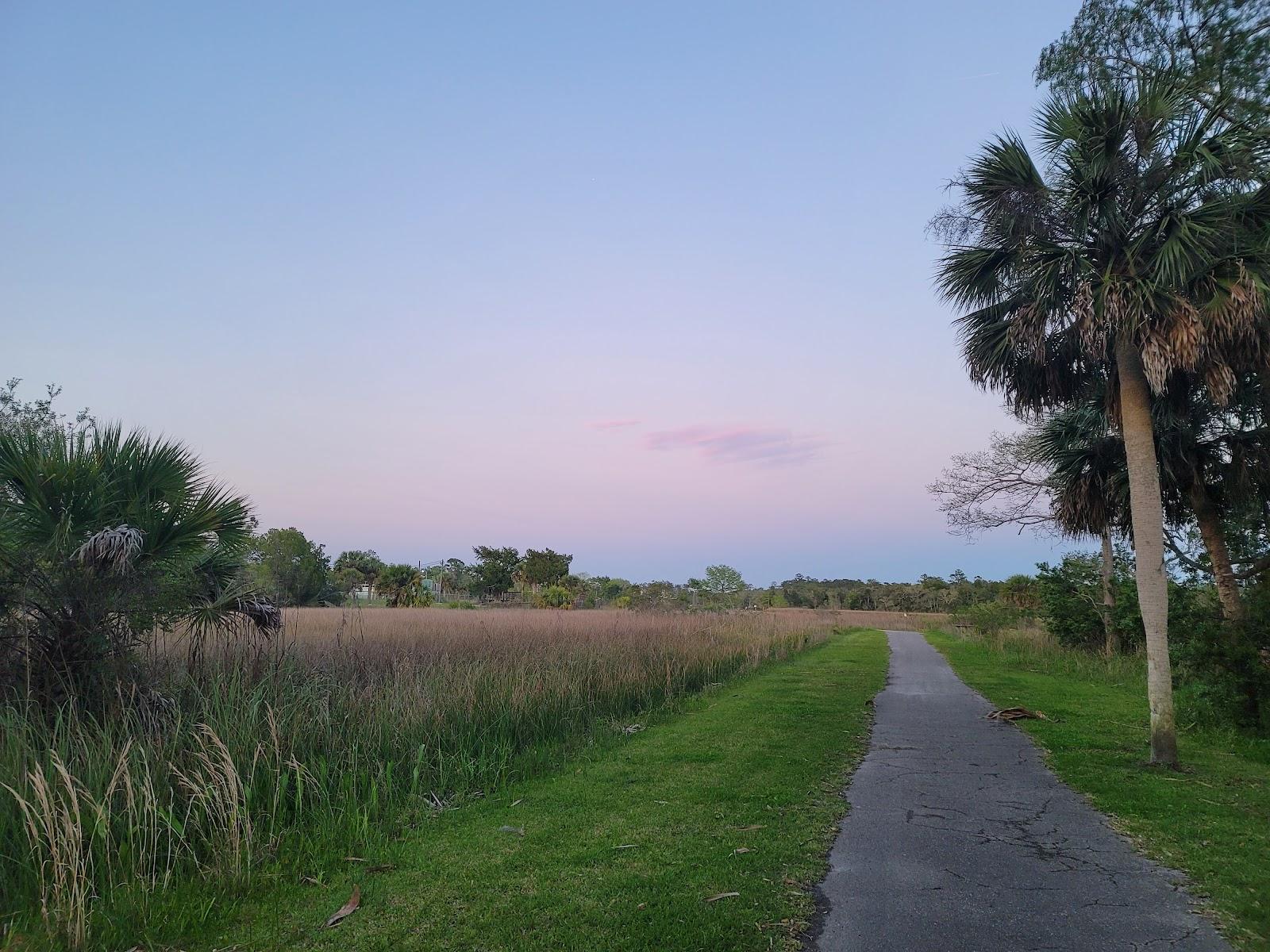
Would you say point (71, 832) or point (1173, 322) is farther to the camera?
point (1173, 322)

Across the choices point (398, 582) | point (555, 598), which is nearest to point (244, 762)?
point (555, 598)

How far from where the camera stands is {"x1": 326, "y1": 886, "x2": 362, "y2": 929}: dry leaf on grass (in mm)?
4801

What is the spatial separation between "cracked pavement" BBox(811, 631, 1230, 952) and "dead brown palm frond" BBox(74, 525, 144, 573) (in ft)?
22.3

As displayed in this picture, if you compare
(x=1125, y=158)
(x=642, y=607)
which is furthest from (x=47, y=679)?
(x=642, y=607)

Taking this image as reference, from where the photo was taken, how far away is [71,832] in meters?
4.95

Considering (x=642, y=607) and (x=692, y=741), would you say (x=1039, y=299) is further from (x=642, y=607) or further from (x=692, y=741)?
(x=642, y=607)

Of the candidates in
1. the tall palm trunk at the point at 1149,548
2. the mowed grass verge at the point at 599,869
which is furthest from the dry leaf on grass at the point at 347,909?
the tall palm trunk at the point at 1149,548

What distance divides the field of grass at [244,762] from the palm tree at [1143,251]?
7762 millimetres

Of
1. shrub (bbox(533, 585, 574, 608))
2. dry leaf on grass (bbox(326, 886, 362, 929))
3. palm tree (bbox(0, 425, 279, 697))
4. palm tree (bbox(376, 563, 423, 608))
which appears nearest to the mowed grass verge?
dry leaf on grass (bbox(326, 886, 362, 929))

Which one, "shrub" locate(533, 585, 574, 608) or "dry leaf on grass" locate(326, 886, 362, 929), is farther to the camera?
"shrub" locate(533, 585, 574, 608)

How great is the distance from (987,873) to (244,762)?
6.01m

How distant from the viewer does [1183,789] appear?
310 inches

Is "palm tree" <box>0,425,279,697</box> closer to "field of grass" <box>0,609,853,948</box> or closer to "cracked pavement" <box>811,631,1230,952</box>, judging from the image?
"field of grass" <box>0,609,853,948</box>

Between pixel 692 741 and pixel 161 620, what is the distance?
6.46m
